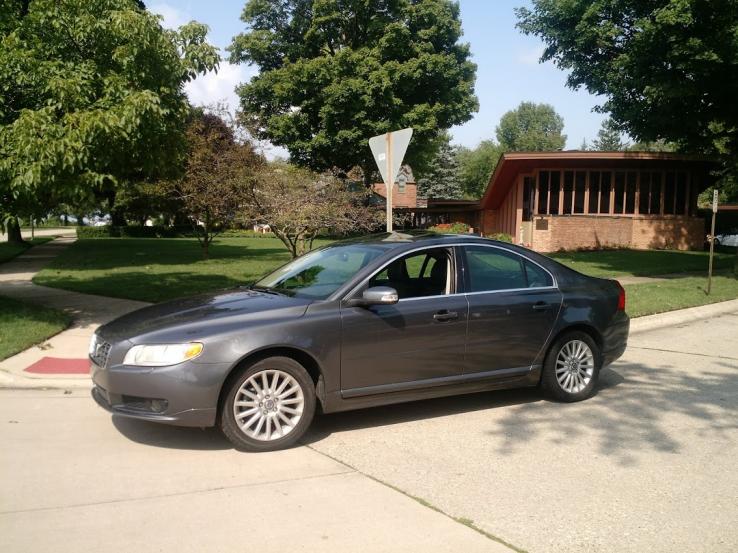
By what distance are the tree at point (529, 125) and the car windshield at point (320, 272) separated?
104 meters

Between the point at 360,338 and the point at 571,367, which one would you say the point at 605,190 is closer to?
the point at 571,367

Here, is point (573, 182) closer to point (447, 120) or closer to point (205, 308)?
point (447, 120)

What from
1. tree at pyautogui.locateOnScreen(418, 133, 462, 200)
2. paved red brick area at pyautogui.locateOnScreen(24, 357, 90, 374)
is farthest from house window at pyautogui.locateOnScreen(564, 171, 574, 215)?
tree at pyautogui.locateOnScreen(418, 133, 462, 200)

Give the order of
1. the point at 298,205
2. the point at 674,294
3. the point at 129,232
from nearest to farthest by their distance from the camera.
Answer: the point at 674,294 → the point at 298,205 → the point at 129,232

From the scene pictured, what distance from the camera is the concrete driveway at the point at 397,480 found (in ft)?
11.8

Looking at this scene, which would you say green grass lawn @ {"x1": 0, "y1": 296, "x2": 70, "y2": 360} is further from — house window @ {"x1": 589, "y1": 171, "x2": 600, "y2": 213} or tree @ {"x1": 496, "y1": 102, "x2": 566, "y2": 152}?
tree @ {"x1": 496, "y1": 102, "x2": 566, "y2": 152}

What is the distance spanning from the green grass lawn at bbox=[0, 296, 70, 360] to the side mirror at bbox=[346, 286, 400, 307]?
4583 millimetres

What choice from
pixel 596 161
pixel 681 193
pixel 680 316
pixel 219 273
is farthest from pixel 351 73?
pixel 680 316

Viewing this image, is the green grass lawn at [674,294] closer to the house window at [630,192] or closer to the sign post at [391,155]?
the sign post at [391,155]

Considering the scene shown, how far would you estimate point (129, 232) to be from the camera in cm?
5119

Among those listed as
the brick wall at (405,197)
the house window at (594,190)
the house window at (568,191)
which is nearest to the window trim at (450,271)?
the house window at (568,191)

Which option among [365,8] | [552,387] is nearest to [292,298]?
[552,387]

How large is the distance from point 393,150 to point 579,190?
68.7 ft

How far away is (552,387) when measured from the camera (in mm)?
6191
